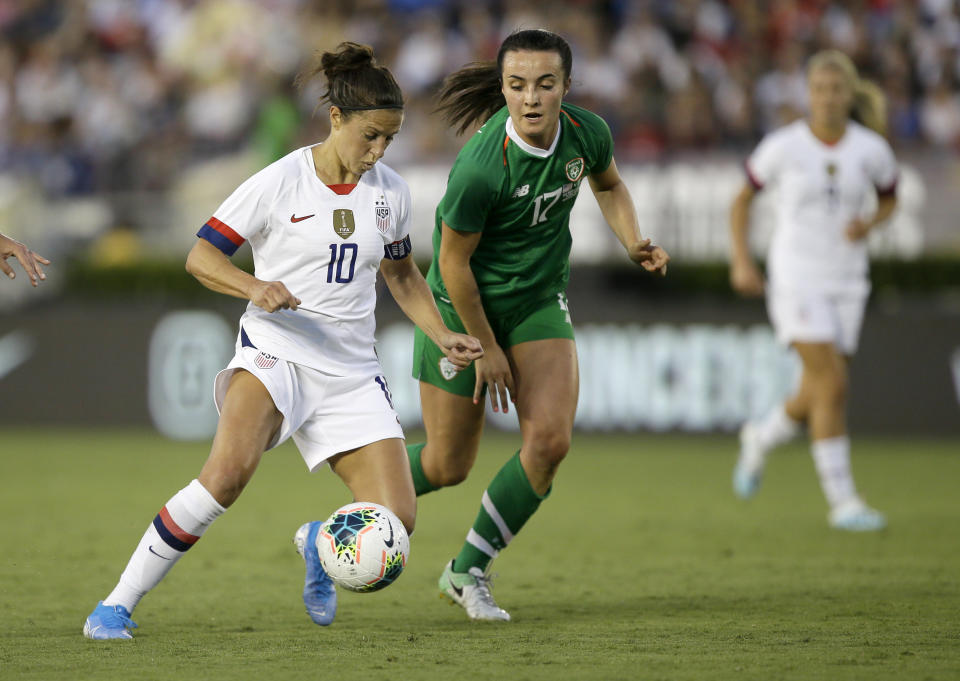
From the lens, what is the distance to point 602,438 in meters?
13.9

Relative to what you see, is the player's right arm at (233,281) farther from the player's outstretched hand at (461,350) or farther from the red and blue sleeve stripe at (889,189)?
the red and blue sleeve stripe at (889,189)

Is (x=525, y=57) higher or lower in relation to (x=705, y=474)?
higher

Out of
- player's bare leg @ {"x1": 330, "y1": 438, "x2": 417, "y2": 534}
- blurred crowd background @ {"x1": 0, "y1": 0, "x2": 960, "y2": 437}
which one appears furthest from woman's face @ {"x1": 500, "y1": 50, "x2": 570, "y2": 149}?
blurred crowd background @ {"x1": 0, "y1": 0, "x2": 960, "y2": 437}

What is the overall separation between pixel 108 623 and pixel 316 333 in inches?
51.1

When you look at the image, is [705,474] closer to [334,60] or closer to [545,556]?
[545,556]

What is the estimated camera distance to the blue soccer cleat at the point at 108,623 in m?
5.04

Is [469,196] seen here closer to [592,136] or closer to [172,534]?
[592,136]

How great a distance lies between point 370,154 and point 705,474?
22.7ft

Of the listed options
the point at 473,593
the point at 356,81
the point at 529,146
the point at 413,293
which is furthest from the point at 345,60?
the point at 473,593

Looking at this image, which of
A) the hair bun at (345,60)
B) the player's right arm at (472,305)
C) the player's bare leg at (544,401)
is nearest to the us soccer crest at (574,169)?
the player's right arm at (472,305)

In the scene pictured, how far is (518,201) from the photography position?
5.69m

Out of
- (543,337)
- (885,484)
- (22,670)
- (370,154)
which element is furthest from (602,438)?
(22,670)

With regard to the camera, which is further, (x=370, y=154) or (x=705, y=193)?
(x=705, y=193)

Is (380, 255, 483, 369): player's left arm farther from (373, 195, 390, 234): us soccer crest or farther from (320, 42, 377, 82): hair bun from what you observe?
(320, 42, 377, 82): hair bun
